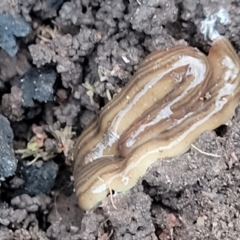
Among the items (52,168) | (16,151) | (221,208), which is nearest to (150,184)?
(221,208)

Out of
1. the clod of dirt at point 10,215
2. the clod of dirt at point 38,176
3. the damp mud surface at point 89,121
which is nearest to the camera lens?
the damp mud surface at point 89,121

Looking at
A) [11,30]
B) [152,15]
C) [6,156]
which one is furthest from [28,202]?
[152,15]

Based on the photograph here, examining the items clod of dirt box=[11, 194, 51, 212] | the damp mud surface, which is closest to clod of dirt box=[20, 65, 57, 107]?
the damp mud surface

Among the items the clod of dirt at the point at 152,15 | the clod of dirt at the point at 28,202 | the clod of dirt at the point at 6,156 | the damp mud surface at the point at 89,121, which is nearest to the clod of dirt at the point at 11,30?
the damp mud surface at the point at 89,121

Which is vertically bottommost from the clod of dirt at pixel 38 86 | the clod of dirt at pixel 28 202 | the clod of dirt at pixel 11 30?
the clod of dirt at pixel 28 202

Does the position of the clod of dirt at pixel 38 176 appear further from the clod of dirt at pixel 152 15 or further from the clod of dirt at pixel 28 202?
the clod of dirt at pixel 152 15

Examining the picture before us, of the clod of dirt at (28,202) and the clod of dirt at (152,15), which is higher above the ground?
the clod of dirt at (152,15)

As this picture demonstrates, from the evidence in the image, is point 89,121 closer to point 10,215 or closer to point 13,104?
point 13,104
